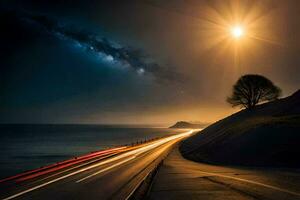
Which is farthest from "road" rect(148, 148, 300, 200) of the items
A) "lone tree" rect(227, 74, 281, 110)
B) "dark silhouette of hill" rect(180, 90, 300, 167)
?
"lone tree" rect(227, 74, 281, 110)

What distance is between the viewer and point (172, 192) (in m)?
15.9

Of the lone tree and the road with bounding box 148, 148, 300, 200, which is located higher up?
the lone tree

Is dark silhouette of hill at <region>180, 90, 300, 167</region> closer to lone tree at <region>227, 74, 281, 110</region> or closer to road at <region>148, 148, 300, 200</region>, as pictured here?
road at <region>148, 148, 300, 200</region>

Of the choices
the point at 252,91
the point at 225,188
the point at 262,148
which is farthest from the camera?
the point at 252,91

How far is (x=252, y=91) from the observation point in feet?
265

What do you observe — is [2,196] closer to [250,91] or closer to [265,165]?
[265,165]

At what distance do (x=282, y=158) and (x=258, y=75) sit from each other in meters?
55.7

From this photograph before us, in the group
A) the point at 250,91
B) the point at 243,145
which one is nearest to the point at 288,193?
the point at 243,145

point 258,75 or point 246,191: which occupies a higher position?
point 258,75

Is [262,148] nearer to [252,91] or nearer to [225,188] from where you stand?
[225,188]

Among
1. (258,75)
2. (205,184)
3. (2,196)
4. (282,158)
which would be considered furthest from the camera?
(258,75)

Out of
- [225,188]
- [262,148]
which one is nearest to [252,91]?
[262,148]

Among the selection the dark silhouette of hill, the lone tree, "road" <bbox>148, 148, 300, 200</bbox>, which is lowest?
"road" <bbox>148, 148, 300, 200</bbox>

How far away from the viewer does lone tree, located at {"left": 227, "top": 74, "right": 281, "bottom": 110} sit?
79.6 meters
